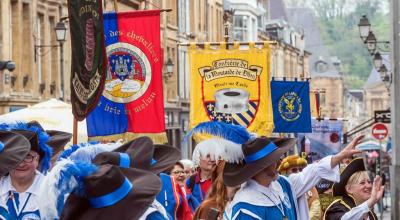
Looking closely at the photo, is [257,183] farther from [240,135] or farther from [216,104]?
[216,104]

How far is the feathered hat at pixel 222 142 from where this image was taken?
8258mm

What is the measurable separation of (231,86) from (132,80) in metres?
5.13

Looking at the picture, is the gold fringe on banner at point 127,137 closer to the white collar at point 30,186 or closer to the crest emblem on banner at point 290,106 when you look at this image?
the white collar at point 30,186

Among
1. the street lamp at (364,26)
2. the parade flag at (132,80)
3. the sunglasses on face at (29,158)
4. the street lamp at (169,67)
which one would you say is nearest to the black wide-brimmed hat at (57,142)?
the sunglasses on face at (29,158)

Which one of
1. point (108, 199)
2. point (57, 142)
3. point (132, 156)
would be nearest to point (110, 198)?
point (108, 199)

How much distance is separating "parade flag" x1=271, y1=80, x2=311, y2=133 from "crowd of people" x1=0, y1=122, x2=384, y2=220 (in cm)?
1290

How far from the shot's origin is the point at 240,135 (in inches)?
331

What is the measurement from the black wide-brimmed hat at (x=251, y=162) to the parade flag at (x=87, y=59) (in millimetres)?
2326

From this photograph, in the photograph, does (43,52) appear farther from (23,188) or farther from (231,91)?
(23,188)

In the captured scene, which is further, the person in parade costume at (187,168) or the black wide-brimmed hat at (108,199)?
the person in parade costume at (187,168)

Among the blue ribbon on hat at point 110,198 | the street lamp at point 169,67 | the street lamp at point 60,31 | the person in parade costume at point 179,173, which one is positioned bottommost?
the person in parade costume at point 179,173

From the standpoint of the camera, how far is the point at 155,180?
5969 mm

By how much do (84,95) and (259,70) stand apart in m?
9.24

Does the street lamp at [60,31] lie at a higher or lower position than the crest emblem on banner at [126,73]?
higher
